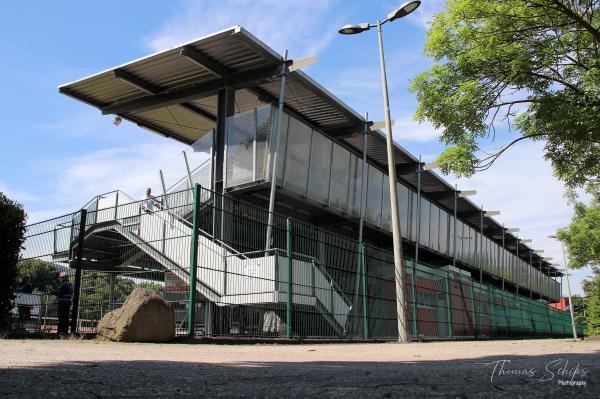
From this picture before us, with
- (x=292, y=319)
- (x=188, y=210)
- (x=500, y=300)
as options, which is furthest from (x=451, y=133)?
(x=500, y=300)

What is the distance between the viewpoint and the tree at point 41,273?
14.0 m

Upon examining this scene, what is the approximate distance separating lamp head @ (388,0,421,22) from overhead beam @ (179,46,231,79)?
22.1 ft

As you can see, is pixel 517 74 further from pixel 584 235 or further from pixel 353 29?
pixel 584 235

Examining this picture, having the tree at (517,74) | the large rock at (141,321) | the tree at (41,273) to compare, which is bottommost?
the large rock at (141,321)

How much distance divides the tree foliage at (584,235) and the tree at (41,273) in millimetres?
30187

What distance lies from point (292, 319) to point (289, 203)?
968cm

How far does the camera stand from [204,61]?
1900cm

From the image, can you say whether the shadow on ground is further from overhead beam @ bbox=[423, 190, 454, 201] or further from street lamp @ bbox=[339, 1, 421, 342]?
overhead beam @ bbox=[423, 190, 454, 201]

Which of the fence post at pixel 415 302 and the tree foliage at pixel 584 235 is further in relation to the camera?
the tree foliage at pixel 584 235

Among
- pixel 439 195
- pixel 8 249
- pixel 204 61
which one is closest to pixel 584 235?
pixel 439 195

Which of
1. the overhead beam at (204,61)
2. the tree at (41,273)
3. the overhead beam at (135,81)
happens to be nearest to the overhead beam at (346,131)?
the overhead beam at (204,61)

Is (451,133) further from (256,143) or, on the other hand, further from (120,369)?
(120,369)

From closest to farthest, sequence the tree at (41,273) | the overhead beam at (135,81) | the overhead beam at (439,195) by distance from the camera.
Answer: the tree at (41,273) < the overhead beam at (135,81) < the overhead beam at (439,195)

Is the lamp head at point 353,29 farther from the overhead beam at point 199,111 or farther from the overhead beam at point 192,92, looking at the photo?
the overhead beam at point 199,111
